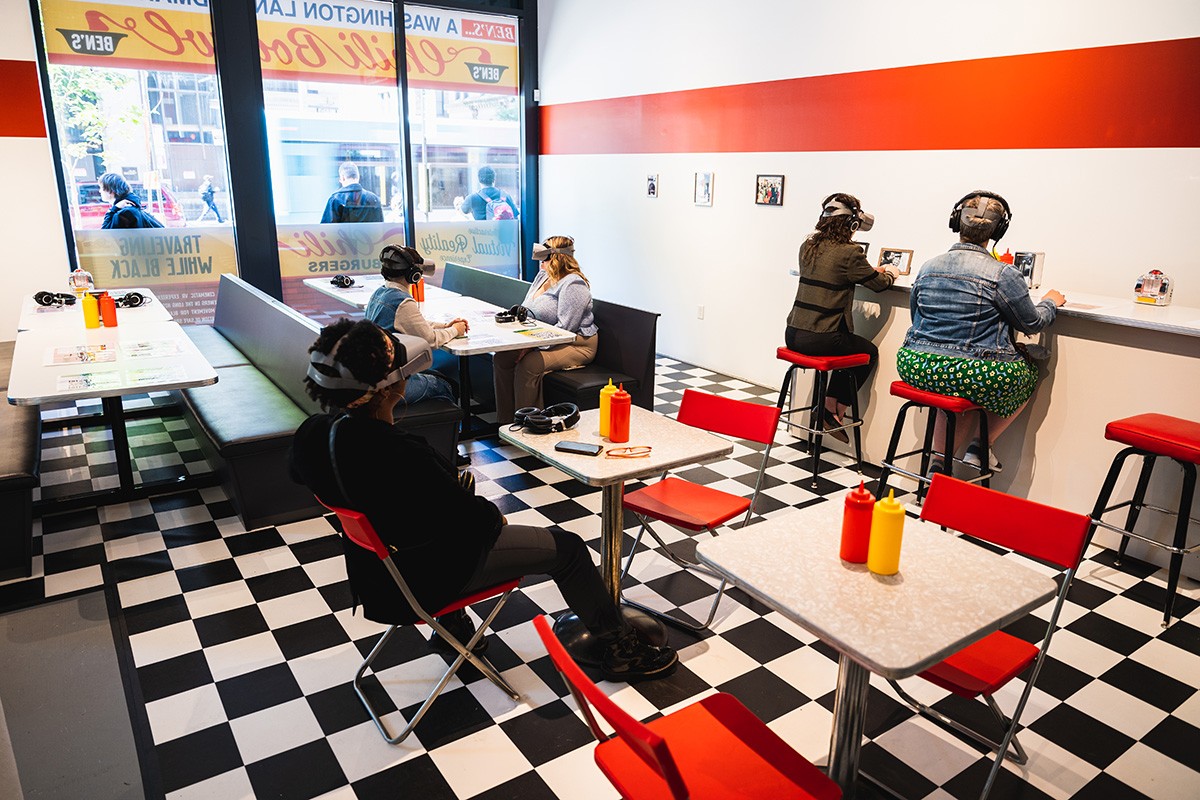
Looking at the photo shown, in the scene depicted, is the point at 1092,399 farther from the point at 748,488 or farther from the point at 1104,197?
the point at 748,488

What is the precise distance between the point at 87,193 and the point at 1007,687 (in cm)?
755

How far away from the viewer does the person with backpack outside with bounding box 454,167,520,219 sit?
900cm

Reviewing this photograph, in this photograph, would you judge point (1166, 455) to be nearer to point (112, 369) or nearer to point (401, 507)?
point (401, 507)

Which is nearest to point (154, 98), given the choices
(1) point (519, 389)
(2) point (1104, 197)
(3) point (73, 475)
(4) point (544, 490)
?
(3) point (73, 475)

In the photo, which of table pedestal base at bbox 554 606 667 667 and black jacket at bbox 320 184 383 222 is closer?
table pedestal base at bbox 554 606 667 667

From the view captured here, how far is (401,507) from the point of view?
2406 millimetres

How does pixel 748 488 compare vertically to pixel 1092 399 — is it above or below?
below

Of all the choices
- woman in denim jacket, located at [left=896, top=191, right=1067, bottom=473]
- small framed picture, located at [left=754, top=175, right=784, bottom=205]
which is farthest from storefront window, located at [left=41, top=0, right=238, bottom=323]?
woman in denim jacket, located at [left=896, top=191, right=1067, bottom=473]

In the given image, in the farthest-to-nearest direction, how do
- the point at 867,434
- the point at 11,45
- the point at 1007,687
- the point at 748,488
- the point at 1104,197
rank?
the point at 11,45 < the point at 867,434 < the point at 748,488 < the point at 1104,197 < the point at 1007,687

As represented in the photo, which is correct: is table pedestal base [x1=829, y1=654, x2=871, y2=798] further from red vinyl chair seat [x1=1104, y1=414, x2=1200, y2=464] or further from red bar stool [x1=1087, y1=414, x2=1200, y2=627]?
red vinyl chair seat [x1=1104, y1=414, x2=1200, y2=464]

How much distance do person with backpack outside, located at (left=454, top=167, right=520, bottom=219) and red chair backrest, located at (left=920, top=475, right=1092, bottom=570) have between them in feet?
23.8

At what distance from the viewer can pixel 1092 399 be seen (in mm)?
3996

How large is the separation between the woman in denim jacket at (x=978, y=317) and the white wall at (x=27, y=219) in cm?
670

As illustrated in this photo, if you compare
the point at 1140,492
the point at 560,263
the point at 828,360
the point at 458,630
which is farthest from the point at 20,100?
the point at 1140,492
